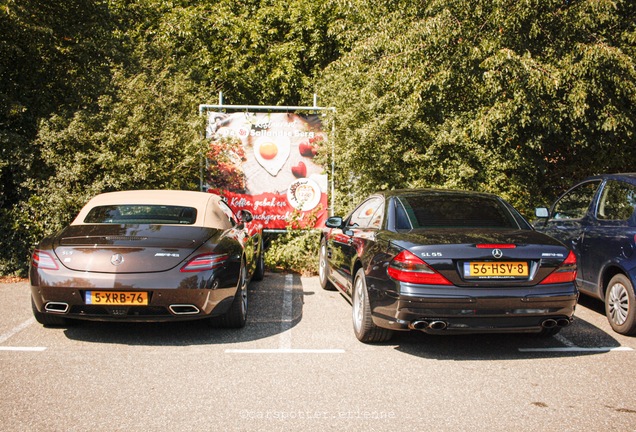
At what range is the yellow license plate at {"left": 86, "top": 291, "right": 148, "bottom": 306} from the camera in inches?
208

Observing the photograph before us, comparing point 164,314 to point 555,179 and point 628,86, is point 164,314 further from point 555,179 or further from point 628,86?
point 555,179

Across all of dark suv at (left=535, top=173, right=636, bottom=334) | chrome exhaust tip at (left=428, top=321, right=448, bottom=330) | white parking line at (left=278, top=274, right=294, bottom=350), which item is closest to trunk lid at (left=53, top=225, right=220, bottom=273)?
white parking line at (left=278, top=274, right=294, bottom=350)

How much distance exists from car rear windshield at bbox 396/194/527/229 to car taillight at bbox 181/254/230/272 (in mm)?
1742

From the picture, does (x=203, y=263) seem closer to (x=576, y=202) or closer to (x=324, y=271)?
(x=324, y=271)

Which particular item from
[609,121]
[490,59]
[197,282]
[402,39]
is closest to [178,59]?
[402,39]

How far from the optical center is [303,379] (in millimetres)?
4625

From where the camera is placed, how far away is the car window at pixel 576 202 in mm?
7359

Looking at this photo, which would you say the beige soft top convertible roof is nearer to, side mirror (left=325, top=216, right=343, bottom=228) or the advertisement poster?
side mirror (left=325, top=216, right=343, bottom=228)

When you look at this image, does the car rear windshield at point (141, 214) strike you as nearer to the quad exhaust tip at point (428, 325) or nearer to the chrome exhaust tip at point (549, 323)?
the quad exhaust tip at point (428, 325)

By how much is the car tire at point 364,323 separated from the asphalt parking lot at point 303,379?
10cm

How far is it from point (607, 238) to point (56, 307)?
5677 mm

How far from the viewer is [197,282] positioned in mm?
5426

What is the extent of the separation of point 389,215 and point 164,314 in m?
2.35

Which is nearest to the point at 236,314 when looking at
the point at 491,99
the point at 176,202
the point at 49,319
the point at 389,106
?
the point at 176,202
